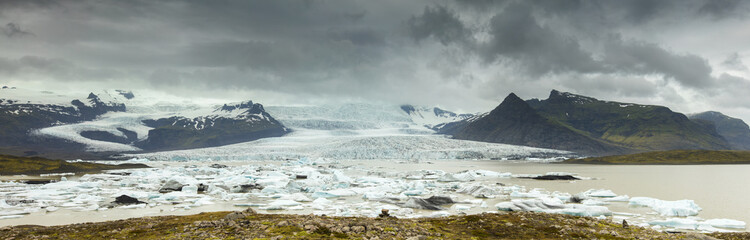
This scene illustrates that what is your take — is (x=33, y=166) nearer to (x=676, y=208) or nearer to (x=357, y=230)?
(x=357, y=230)

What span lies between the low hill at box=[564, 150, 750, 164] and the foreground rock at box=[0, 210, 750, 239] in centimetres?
11765

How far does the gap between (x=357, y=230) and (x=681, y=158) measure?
149 metres

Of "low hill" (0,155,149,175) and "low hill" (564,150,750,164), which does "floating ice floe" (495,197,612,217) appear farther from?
"low hill" (564,150,750,164)

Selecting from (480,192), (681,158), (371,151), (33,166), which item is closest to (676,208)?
(480,192)

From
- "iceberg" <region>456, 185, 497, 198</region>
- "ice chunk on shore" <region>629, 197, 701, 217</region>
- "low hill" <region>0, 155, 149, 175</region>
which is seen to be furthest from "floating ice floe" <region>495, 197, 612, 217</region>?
"low hill" <region>0, 155, 149, 175</region>

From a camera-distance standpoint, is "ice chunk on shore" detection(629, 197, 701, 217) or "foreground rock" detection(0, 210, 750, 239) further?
"ice chunk on shore" detection(629, 197, 701, 217)

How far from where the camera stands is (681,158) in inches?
4963

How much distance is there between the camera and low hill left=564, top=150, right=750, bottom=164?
121 m

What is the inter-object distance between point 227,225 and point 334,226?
4.96 metres

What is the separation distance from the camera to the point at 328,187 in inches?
1738

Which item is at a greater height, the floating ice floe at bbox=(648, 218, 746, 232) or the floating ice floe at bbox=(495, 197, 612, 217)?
the floating ice floe at bbox=(648, 218, 746, 232)

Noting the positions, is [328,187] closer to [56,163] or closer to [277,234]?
[277,234]

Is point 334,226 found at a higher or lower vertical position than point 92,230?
higher

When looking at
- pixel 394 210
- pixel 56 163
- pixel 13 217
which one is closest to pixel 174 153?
pixel 56 163
